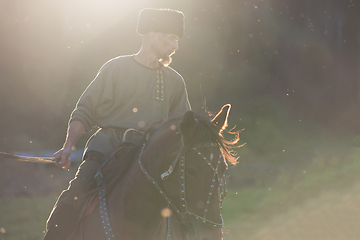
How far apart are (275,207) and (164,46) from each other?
7.51m

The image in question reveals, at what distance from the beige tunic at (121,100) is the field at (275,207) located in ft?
10.4

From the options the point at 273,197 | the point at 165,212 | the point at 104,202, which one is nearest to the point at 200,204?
the point at 165,212

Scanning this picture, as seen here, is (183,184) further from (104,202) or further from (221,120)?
(104,202)

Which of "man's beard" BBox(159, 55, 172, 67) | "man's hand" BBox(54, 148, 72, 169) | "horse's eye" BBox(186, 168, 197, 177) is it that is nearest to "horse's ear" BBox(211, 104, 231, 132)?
"horse's eye" BBox(186, 168, 197, 177)

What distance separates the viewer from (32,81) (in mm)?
13055

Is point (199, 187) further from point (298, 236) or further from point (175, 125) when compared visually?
point (298, 236)

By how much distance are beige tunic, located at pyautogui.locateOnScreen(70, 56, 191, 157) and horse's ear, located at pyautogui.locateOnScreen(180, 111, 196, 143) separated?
106 centimetres

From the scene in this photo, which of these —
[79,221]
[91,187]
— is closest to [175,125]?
[91,187]

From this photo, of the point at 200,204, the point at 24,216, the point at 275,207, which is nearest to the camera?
the point at 200,204

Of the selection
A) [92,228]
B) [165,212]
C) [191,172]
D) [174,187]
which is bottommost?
[92,228]

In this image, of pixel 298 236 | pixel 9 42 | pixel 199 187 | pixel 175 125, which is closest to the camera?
pixel 199 187

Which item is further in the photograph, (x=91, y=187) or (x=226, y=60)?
(x=226, y=60)

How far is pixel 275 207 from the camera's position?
9.53m

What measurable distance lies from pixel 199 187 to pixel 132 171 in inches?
25.1
